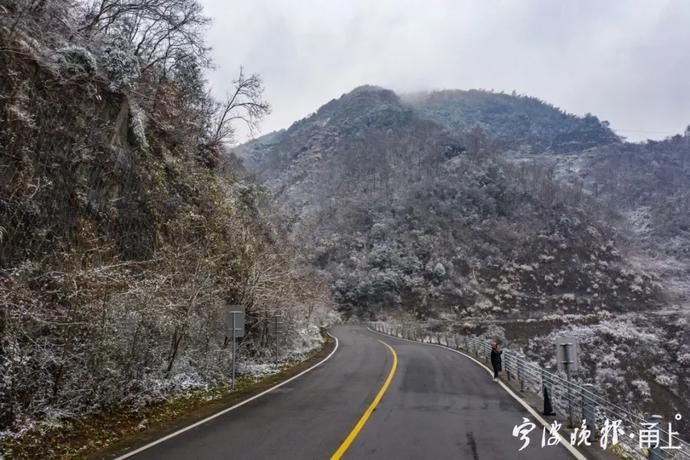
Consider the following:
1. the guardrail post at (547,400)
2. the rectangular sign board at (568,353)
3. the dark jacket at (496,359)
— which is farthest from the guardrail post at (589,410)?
the dark jacket at (496,359)

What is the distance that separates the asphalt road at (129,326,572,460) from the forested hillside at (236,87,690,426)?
1198 inches

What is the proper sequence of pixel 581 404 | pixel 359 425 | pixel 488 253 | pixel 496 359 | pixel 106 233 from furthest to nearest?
pixel 488 253, pixel 496 359, pixel 106 233, pixel 359 425, pixel 581 404

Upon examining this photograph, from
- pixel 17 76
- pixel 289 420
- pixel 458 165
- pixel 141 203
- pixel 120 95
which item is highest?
pixel 458 165

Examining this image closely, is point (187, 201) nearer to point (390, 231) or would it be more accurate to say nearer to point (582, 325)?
point (582, 325)

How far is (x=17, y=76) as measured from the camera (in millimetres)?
11625

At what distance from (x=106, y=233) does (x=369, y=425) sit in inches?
358

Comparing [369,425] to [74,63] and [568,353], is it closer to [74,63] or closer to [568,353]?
[568,353]

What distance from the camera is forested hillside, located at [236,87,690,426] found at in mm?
55562

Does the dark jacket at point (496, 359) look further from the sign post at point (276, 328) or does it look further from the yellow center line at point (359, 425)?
the sign post at point (276, 328)

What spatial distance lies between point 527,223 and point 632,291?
2798 centimetres

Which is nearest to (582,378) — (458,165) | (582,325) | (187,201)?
(582,325)

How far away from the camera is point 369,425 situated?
375 inches

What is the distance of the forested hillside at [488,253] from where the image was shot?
55562mm

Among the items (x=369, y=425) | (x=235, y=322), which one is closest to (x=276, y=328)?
(x=235, y=322)
